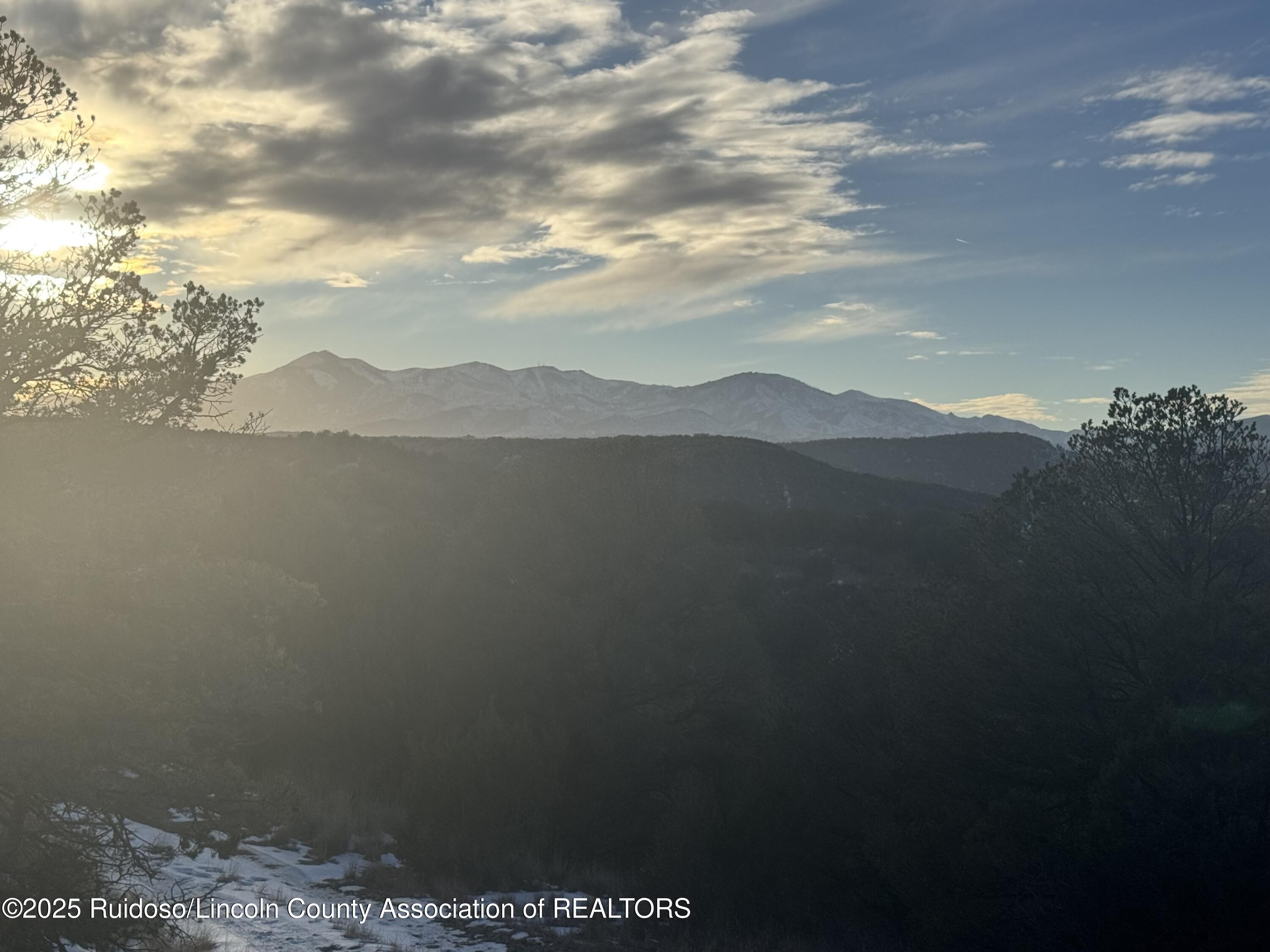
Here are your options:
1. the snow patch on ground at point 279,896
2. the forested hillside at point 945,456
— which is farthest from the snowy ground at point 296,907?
the forested hillside at point 945,456

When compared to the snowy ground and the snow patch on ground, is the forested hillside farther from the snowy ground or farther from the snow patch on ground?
the snowy ground

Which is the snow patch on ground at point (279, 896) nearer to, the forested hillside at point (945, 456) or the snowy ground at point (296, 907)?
the snowy ground at point (296, 907)

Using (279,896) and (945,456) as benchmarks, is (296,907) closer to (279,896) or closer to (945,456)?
(279,896)

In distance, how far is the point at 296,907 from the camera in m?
14.0

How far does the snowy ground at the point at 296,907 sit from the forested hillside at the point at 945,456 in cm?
9654

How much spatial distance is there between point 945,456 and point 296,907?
375 ft

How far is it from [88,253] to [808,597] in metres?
35.3

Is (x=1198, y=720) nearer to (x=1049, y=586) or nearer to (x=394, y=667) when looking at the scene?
(x=1049, y=586)

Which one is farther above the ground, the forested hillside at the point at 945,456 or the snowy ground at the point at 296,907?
the forested hillside at the point at 945,456

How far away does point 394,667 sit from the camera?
95.3 feet

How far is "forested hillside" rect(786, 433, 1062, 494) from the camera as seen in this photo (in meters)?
112

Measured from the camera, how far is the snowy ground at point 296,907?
40.1 feet

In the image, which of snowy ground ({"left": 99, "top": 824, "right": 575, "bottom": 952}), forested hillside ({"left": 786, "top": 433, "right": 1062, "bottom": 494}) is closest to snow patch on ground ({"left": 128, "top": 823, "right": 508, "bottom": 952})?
snowy ground ({"left": 99, "top": 824, "right": 575, "bottom": 952})

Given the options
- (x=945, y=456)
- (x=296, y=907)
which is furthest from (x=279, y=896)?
(x=945, y=456)
